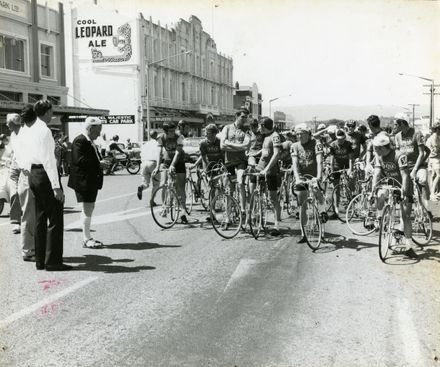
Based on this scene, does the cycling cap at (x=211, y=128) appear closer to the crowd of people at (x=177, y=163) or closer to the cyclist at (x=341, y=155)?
the crowd of people at (x=177, y=163)

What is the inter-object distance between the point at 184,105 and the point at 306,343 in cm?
5861

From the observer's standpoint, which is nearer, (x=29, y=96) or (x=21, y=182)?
(x=21, y=182)

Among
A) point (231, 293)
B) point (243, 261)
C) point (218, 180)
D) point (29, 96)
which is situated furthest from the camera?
point (29, 96)

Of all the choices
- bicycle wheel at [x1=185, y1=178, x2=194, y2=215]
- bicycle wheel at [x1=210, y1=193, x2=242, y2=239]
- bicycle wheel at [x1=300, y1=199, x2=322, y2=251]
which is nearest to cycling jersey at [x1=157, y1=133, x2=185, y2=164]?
bicycle wheel at [x1=185, y1=178, x2=194, y2=215]

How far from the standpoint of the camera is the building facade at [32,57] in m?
30.1

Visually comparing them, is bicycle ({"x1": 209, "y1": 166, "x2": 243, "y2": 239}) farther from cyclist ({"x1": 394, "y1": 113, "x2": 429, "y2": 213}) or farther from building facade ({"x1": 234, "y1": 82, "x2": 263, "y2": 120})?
building facade ({"x1": 234, "y1": 82, "x2": 263, "y2": 120})

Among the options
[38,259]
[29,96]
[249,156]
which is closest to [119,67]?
[29,96]

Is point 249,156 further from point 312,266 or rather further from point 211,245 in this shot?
point 312,266

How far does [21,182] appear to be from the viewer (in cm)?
809

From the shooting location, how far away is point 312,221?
8586 millimetres

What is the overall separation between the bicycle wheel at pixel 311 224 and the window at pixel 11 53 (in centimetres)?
2526

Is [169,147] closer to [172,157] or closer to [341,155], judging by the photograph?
[172,157]

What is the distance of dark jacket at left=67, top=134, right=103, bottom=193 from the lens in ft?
27.3

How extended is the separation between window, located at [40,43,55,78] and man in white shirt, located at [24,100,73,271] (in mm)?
29073
